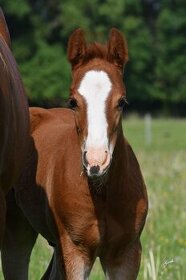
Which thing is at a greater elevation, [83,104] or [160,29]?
[83,104]

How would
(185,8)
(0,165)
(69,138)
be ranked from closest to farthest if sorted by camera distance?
(0,165)
(69,138)
(185,8)

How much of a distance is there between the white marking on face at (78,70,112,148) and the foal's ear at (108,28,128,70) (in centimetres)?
23

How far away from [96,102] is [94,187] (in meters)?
0.57

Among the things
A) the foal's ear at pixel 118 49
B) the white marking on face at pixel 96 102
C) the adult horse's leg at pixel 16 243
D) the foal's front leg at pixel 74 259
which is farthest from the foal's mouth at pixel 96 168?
the adult horse's leg at pixel 16 243

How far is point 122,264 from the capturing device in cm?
486

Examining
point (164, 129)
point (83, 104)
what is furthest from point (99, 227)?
point (164, 129)

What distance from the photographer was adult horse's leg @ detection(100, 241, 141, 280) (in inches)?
191

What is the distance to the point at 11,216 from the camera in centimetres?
566

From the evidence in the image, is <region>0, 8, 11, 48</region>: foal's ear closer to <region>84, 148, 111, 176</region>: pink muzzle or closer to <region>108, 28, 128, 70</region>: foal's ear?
<region>108, 28, 128, 70</region>: foal's ear

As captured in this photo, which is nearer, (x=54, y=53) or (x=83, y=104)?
(x=83, y=104)

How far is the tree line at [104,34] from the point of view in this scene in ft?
149

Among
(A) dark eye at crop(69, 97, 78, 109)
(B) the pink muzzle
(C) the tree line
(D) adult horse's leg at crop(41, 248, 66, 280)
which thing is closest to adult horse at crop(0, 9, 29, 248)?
(A) dark eye at crop(69, 97, 78, 109)

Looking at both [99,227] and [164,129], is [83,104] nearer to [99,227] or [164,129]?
[99,227]

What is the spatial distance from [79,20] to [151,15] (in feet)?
24.0
